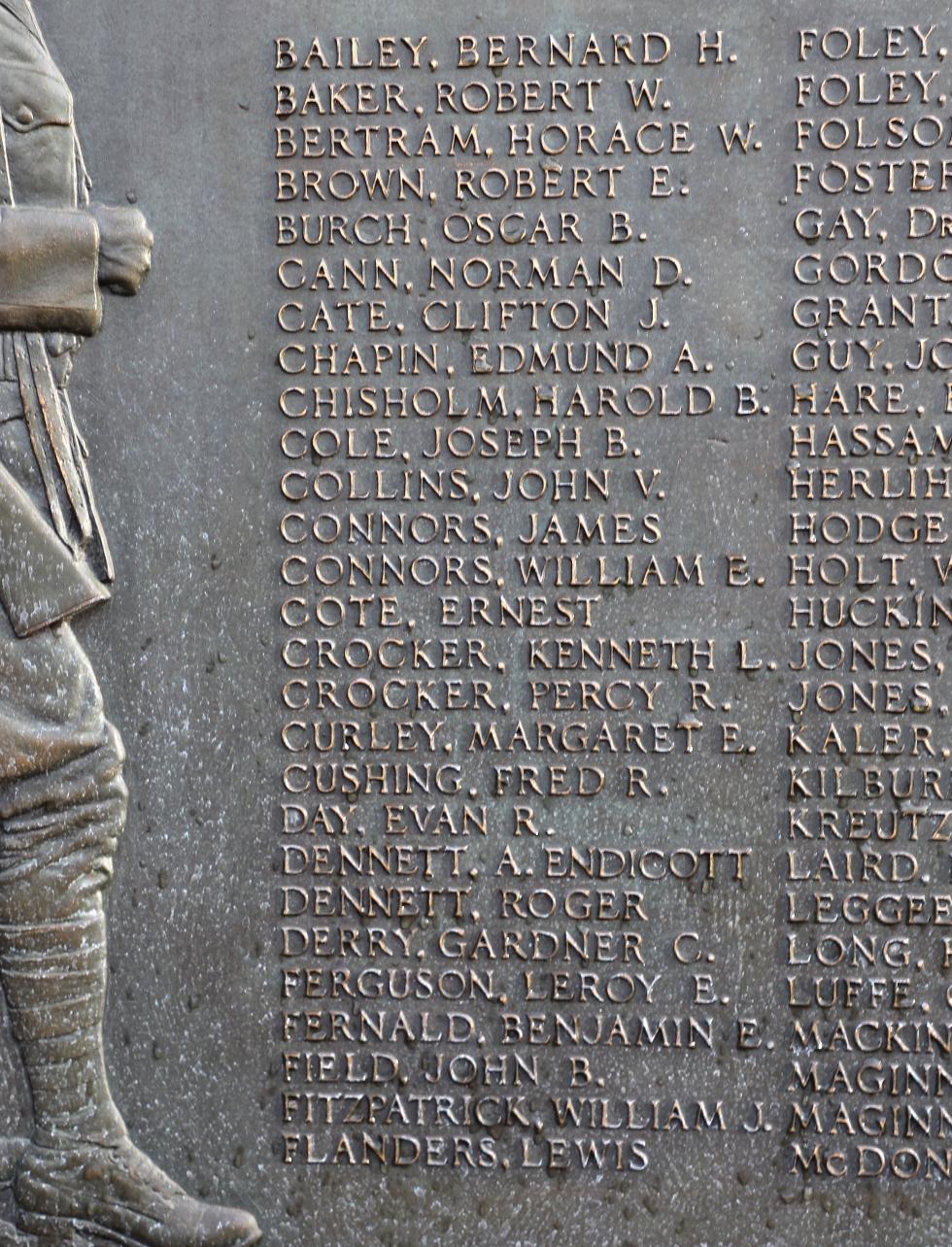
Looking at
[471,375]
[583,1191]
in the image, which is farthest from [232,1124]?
[471,375]

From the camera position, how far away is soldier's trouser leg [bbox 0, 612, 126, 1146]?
363 centimetres

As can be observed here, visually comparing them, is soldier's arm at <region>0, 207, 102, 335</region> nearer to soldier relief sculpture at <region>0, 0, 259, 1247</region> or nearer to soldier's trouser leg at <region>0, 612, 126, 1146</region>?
soldier relief sculpture at <region>0, 0, 259, 1247</region>

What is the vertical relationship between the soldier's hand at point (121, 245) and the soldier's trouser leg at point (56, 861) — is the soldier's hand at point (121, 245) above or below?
above

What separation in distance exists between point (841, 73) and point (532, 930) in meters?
2.42

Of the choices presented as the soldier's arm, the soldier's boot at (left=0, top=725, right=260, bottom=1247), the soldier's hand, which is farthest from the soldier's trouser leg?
the soldier's hand

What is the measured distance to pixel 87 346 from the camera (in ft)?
12.2

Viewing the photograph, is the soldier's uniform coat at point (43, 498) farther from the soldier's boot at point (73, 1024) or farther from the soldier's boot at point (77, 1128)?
the soldier's boot at point (77, 1128)

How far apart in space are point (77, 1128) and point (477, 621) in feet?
5.75

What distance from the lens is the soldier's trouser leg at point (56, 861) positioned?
11.9 feet

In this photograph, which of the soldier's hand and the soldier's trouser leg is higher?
the soldier's hand

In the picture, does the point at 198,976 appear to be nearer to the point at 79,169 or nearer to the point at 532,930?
the point at 532,930

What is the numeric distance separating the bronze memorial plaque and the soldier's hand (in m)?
0.02

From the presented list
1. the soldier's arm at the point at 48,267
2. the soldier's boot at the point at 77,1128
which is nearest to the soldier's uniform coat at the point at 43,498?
the soldier's arm at the point at 48,267

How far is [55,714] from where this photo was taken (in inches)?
143
